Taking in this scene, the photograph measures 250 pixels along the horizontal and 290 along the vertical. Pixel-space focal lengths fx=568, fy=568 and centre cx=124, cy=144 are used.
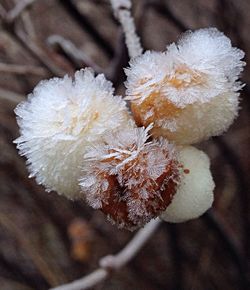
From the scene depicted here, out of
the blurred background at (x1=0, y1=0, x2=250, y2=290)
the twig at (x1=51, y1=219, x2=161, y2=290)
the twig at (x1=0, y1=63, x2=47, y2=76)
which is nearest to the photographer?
the twig at (x1=51, y1=219, x2=161, y2=290)

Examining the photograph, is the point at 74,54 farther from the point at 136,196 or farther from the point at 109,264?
the point at 136,196

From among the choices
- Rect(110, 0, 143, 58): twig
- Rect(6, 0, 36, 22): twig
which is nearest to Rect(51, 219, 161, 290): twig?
Rect(110, 0, 143, 58): twig

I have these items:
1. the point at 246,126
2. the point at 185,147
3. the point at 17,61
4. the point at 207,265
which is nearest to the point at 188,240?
the point at 207,265

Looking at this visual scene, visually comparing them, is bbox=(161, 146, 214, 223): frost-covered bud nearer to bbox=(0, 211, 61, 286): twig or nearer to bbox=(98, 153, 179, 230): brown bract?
bbox=(98, 153, 179, 230): brown bract

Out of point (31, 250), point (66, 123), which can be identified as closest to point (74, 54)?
point (66, 123)

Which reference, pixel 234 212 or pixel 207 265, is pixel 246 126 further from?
pixel 207 265

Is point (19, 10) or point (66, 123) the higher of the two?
point (19, 10)

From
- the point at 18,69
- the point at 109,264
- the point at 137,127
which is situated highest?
the point at 18,69
